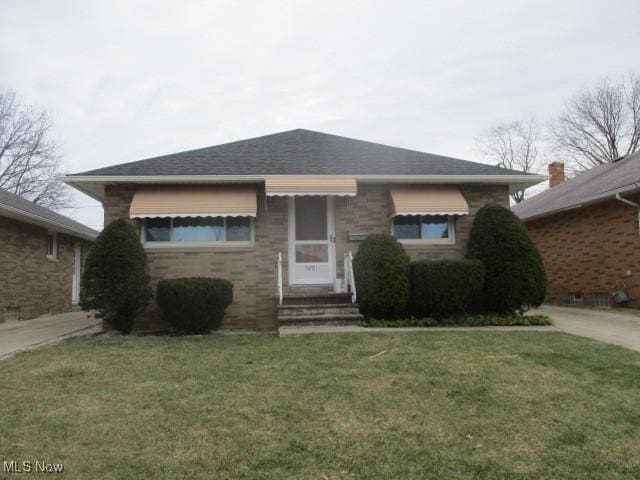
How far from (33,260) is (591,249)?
17.1 meters

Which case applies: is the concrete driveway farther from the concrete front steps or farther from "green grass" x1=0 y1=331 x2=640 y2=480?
the concrete front steps

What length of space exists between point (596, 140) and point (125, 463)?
39.0 metres

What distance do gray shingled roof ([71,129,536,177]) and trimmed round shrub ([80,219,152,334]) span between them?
1.89m

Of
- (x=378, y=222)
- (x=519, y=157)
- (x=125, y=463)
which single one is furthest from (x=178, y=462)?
(x=519, y=157)

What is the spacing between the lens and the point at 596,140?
34.5m

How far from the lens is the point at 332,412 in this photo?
14.6 ft

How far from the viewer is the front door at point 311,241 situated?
35.7ft

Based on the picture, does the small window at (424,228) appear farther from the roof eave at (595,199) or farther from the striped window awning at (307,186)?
the roof eave at (595,199)

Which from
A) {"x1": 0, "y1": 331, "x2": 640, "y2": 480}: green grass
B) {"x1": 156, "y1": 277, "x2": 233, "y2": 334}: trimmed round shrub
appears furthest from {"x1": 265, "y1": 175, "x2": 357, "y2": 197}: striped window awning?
{"x1": 0, "y1": 331, "x2": 640, "y2": 480}: green grass

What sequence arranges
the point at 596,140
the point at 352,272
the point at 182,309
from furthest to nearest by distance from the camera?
the point at 596,140, the point at 352,272, the point at 182,309

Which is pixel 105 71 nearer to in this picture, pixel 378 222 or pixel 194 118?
pixel 194 118

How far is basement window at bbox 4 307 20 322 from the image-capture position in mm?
13125

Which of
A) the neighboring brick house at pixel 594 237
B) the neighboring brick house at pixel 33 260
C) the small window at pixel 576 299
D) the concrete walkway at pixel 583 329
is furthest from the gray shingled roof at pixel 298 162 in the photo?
the small window at pixel 576 299

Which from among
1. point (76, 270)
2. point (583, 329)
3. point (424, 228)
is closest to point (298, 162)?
point (424, 228)
